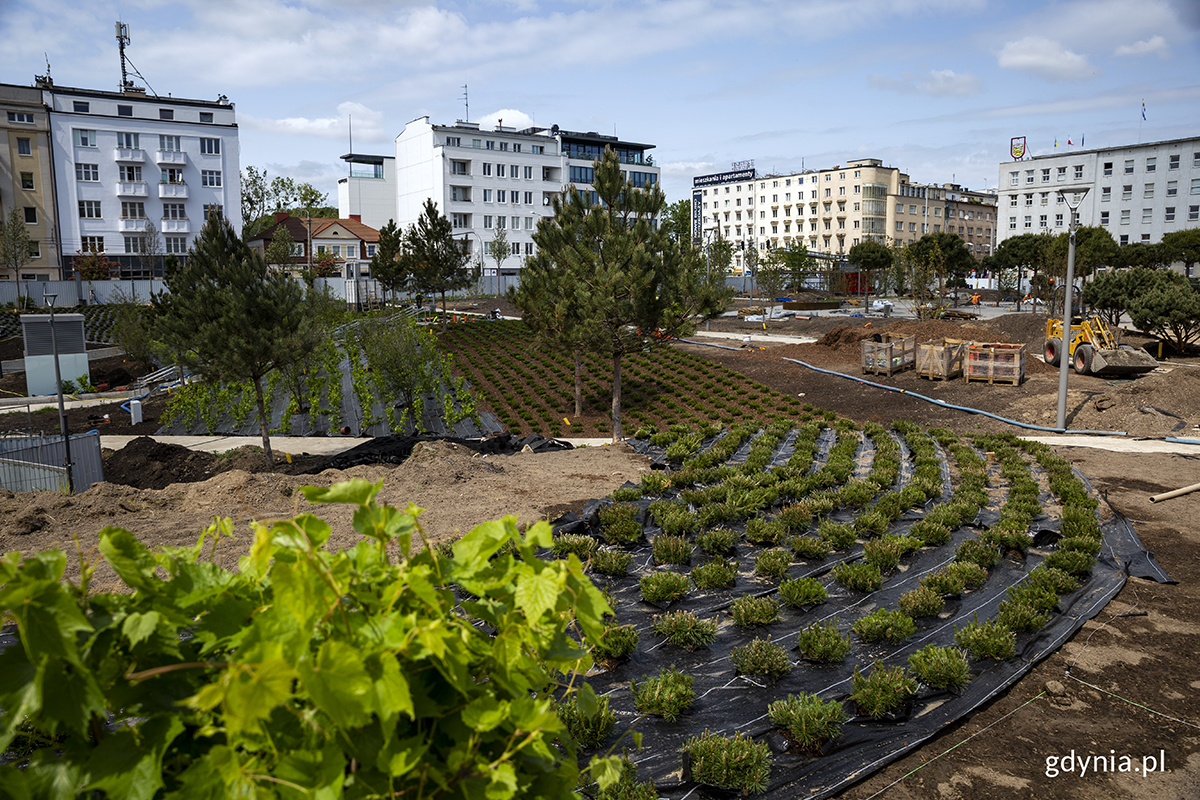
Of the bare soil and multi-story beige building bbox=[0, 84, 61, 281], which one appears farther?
multi-story beige building bbox=[0, 84, 61, 281]

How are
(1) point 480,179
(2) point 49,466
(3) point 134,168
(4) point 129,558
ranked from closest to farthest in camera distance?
(4) point 129,558, (2) point 49,466, (3) point 134,168, (1) point 480,179

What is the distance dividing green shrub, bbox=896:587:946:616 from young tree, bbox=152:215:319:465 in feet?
45.4

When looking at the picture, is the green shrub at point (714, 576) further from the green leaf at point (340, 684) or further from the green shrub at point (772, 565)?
the green leaf at point (340, 684)

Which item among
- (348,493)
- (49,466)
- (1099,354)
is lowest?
(49,466)

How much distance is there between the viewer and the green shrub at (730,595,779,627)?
6.73m

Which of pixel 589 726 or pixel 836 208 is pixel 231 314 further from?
pixel 836 208

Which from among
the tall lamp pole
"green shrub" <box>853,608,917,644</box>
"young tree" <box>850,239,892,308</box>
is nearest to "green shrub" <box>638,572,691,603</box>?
"green shrub" <box>853,608,917,644</box>

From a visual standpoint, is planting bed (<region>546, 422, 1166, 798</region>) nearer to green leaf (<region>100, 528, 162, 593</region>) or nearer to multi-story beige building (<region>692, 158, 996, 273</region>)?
green leaf (<region>100, 528, 162, 593</region>)

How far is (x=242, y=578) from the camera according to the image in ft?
6.91

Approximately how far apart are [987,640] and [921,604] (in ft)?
2.67

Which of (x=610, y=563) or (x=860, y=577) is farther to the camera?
(x=610, y=563)

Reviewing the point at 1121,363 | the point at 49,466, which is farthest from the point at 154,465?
the point at 1121,363

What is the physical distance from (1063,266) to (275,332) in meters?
49.3

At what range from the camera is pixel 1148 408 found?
61.8 ft
